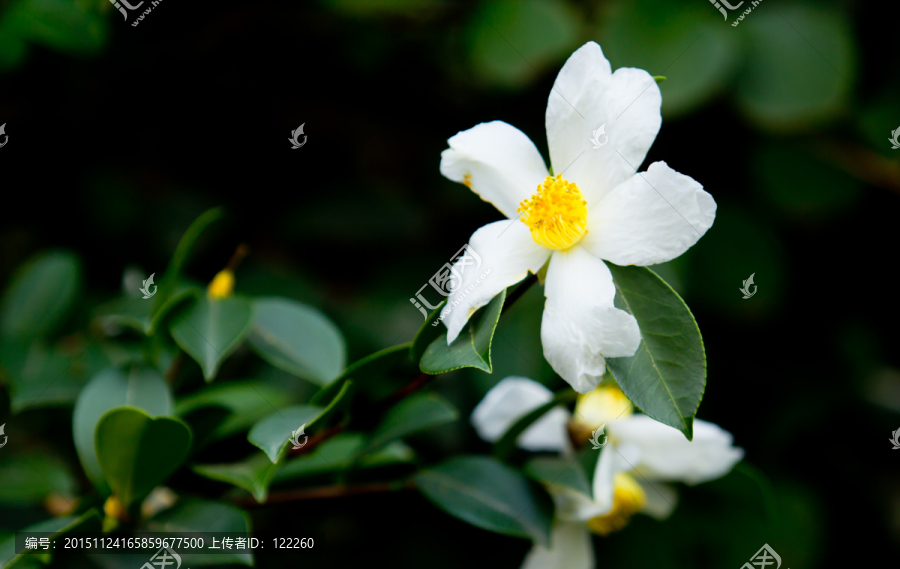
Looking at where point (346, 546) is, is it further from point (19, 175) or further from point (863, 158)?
point (863, 158)

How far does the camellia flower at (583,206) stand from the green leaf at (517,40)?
2.75 ft

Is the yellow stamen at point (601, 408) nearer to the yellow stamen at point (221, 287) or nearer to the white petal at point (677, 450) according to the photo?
the white petal at point (677, 450)

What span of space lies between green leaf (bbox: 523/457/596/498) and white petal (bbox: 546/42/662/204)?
0.31 meters

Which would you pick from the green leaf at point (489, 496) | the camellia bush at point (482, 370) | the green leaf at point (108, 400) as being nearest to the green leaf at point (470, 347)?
the camellia bush at point (482, 370)

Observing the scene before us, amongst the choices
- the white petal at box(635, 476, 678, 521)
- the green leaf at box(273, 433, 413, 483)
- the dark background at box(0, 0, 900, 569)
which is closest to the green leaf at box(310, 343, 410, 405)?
the green leaf at box(273, 433, 413, 483)

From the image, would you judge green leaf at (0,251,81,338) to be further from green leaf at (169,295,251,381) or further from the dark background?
green leaf at (169,295,251,381)

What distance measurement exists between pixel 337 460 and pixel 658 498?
1.46ft

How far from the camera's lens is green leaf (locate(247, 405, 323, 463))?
1.84 feet

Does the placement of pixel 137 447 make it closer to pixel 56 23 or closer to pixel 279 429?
pixel 279 429

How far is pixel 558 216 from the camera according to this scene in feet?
1.95

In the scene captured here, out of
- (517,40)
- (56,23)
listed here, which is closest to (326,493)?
(56,23)

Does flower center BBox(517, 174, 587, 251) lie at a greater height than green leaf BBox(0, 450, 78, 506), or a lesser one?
greater

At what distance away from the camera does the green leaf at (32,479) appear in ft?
2.80

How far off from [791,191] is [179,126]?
58.2 inches
